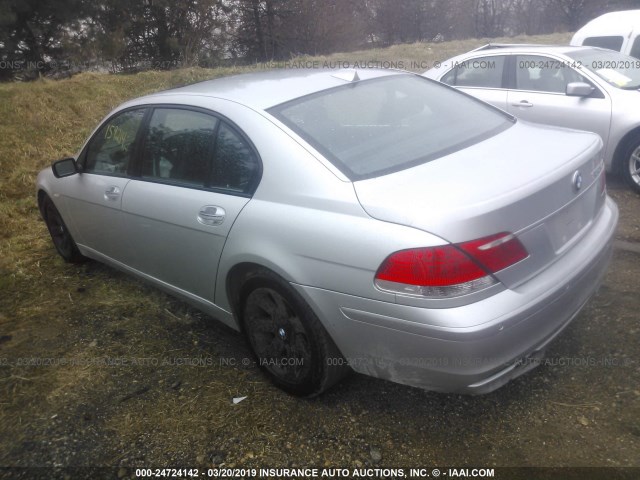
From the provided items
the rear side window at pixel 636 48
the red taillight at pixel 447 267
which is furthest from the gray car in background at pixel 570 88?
the red taillight at pixel 447 267

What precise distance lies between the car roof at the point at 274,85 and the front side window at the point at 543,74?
2.99 meters

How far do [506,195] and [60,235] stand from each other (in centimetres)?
408

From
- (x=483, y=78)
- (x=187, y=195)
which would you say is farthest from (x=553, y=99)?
(x=187, y=195)

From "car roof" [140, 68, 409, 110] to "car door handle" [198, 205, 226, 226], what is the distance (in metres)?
0.57

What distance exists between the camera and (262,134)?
109 inches

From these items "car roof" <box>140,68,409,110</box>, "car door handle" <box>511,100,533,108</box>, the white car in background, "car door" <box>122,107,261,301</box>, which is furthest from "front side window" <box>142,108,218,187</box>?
the white car in background

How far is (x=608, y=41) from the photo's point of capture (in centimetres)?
779

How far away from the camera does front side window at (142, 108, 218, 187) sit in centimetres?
313

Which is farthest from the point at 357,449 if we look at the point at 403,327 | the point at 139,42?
the point at 139,42

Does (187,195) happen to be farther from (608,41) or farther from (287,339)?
(608,41)

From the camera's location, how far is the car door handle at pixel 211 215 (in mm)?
2889

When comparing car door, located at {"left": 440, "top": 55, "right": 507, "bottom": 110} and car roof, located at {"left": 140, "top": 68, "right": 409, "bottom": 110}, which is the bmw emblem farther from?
car door, located at {"left": 440, "top": 55, "right": 507, "bottom": 110}

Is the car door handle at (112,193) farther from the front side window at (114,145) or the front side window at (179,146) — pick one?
the front side window at (179,146)

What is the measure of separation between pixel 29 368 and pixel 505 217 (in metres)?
2.93
